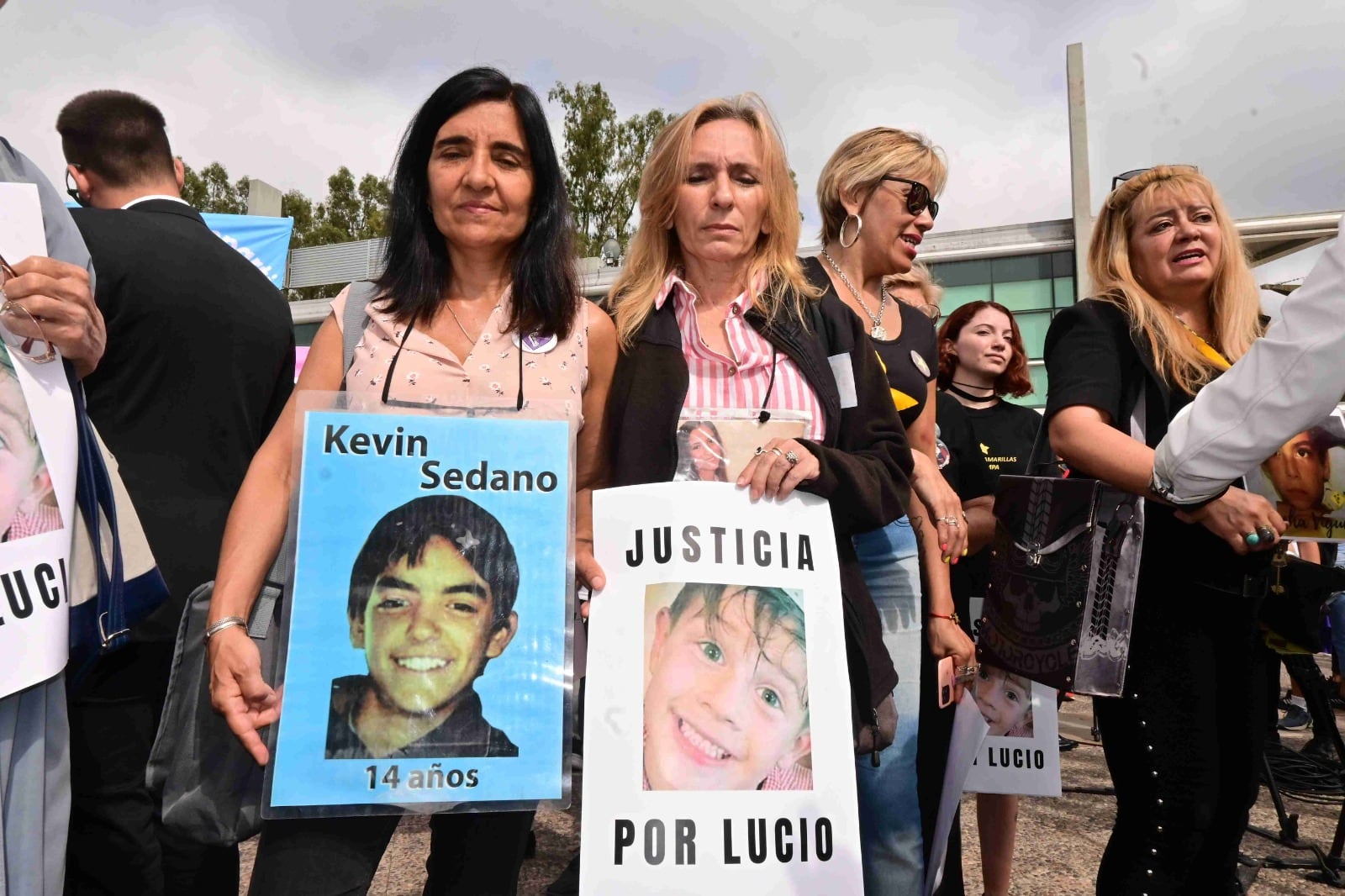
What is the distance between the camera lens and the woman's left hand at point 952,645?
2428mm

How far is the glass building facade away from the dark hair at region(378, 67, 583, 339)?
20.9 meters

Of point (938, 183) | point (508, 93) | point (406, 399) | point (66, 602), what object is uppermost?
point (938, 183)

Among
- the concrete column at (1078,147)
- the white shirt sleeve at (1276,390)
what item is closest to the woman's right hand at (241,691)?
the white shirt sleeve at (1276,390)

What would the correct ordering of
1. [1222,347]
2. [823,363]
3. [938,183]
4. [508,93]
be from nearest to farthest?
[508,93] → [823,363] → [1222,347] → [938,183]

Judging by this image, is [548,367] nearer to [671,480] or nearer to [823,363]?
[671,480]

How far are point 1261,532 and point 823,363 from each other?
38.6 inches

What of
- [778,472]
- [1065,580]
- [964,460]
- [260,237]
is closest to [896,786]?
[1065,580]

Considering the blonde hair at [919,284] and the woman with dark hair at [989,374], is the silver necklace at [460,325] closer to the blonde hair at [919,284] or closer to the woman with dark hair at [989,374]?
the blonde hair at [919,284]

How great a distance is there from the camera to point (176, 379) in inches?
90.6

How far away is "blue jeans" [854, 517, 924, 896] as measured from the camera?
82.0 inches

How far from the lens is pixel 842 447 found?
2016 mm

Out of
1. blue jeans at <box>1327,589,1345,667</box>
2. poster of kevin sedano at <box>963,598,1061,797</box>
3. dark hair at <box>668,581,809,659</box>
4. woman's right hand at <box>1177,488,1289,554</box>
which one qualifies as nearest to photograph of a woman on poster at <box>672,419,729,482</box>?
dark hair at <box>668,581,809,659</box>

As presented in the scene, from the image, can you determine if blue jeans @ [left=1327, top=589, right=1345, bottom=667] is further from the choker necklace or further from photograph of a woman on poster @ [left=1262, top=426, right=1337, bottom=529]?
photograph of a woman on poster @ [left=1262, top=426, right=1337, bottom=529]

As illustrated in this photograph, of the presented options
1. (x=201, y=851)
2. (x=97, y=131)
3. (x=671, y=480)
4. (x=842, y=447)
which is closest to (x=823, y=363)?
(x=842, y=447)
